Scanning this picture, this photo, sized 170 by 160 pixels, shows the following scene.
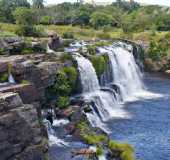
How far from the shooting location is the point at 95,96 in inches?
3012

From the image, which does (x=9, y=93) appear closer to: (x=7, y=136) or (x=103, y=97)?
(x=7, y=136)

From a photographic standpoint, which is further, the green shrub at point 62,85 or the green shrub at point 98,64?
the green shrub at point 98,64

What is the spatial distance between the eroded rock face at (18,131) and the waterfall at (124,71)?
35.8 metres

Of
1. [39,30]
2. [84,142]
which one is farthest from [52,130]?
[39,30]

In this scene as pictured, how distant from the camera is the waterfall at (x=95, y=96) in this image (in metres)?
72.5

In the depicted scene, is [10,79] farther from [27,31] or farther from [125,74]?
[27,31]

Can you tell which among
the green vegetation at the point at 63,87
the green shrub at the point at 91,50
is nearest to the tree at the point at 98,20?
the green shrub at the point at 91,50

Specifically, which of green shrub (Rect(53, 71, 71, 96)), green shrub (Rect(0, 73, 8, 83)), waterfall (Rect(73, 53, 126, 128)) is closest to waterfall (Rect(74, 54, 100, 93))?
waterfall (Rect(73, 53, 126, 128))

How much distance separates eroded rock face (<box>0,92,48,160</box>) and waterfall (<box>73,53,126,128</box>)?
60.4 ft

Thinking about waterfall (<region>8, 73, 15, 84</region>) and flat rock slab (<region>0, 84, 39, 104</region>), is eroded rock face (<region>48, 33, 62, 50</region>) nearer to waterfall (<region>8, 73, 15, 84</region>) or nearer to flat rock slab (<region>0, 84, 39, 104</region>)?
waterfall (<region>8, 73, 15, 84</region>)

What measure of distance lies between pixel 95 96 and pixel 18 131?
28.1m

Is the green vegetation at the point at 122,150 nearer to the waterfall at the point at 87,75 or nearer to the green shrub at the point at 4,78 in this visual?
the green shrub at the point at 4,78

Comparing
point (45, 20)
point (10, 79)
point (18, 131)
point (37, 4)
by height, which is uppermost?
point (37, 4)

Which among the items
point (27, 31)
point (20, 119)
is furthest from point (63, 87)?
point (27, 31)
